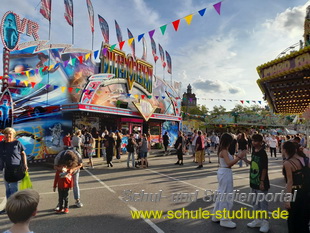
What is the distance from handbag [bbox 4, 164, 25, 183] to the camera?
4.63m

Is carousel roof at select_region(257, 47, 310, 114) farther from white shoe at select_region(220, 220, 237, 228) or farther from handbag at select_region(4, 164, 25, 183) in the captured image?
handbag at select_region(4, 164, 25, 183)

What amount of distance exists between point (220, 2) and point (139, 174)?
705cm

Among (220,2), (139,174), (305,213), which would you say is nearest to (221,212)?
(305,213)

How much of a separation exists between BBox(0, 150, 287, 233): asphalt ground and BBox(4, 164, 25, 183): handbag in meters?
0.75

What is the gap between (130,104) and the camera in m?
16.8

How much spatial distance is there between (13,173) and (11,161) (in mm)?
259

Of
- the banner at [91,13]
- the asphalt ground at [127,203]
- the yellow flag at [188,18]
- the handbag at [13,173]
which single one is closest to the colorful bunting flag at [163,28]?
the yellow flag at [188,18]

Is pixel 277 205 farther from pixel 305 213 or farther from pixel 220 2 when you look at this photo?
pixel 220 2

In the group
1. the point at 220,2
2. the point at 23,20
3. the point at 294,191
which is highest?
the point at 23,20

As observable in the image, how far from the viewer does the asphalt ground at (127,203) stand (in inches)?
163

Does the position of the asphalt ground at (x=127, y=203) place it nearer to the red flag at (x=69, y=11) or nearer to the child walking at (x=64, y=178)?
the child walking at (x=64, y=178)

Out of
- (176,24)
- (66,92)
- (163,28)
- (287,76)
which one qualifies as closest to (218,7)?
(176,24)

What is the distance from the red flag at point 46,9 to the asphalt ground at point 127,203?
908 cm

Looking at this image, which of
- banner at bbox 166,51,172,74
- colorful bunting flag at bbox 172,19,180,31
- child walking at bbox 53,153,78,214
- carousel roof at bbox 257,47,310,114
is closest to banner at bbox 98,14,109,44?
colorful bunting flag at bbox 172,19,180,31
